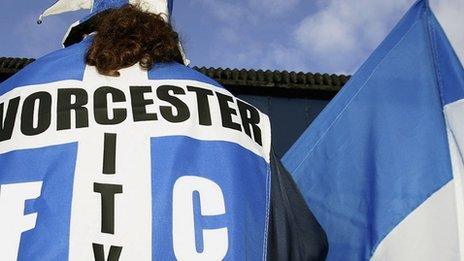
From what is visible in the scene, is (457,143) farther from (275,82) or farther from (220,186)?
(275,82)

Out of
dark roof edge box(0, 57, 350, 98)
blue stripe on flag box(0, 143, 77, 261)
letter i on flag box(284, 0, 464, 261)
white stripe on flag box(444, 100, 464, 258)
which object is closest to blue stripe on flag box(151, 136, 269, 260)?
blue stripe on flag box(0, 143, 77, 261)

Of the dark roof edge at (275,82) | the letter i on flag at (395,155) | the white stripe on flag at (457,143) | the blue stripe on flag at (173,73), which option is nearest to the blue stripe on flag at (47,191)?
the blue stripe on flag at (173,73)

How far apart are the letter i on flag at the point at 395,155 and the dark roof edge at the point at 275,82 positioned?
5.20 m

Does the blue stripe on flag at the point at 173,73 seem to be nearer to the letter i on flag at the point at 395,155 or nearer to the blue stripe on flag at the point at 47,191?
the blue stripe on flag at the point at 47,191

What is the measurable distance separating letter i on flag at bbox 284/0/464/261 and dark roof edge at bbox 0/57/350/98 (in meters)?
5.20

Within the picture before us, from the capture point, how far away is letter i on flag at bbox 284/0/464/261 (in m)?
1.61

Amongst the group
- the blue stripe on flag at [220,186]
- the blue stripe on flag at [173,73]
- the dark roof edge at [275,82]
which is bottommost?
the blue stripe on flag at [220,186]

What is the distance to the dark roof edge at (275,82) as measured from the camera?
710 centimetres

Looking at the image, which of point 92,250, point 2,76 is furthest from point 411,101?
point 2,76

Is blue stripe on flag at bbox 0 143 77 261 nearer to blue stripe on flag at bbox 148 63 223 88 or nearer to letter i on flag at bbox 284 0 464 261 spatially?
blue stripe on flag at bbox 148 63 223 88

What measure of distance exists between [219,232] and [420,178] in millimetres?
648

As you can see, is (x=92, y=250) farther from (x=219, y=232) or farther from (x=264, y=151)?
(x=264, y=151)

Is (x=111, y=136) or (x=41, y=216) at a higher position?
(x=111, y=136)

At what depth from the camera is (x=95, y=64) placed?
1.44 metres
